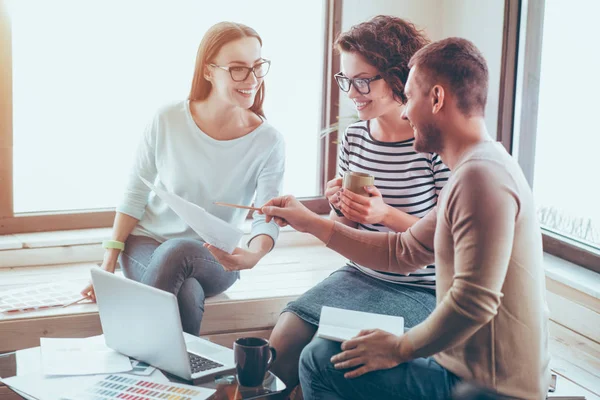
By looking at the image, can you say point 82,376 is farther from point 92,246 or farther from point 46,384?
point 92,246

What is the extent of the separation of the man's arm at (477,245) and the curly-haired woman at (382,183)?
0.58 m

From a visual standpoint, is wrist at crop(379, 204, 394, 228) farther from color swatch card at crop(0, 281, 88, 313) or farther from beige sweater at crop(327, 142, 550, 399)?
color swatch card at crop(0, 281, 88, 313)

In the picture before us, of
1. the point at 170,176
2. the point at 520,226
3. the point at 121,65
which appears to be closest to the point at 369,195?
the point at 520,226

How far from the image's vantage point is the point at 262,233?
7.77ft

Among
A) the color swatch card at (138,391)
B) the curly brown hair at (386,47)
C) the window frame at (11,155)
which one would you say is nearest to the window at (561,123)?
the window frame at (11,155)

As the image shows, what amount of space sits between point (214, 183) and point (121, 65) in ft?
3.07

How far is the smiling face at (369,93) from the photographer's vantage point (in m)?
2.13

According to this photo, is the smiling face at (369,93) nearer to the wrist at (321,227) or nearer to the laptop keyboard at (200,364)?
the wrist at (321,227)

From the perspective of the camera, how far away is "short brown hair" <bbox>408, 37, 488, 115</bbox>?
1.50m

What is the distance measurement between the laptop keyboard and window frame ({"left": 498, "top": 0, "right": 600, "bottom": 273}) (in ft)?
5.66

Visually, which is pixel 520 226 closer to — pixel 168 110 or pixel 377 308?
pixel 377 308

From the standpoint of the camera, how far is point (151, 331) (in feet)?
5.41

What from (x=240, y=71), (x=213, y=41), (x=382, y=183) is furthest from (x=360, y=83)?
(x=213, y=41)

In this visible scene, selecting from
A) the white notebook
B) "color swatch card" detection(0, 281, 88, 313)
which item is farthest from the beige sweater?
"color swatch card" detection(0, 281, 88, 313)
